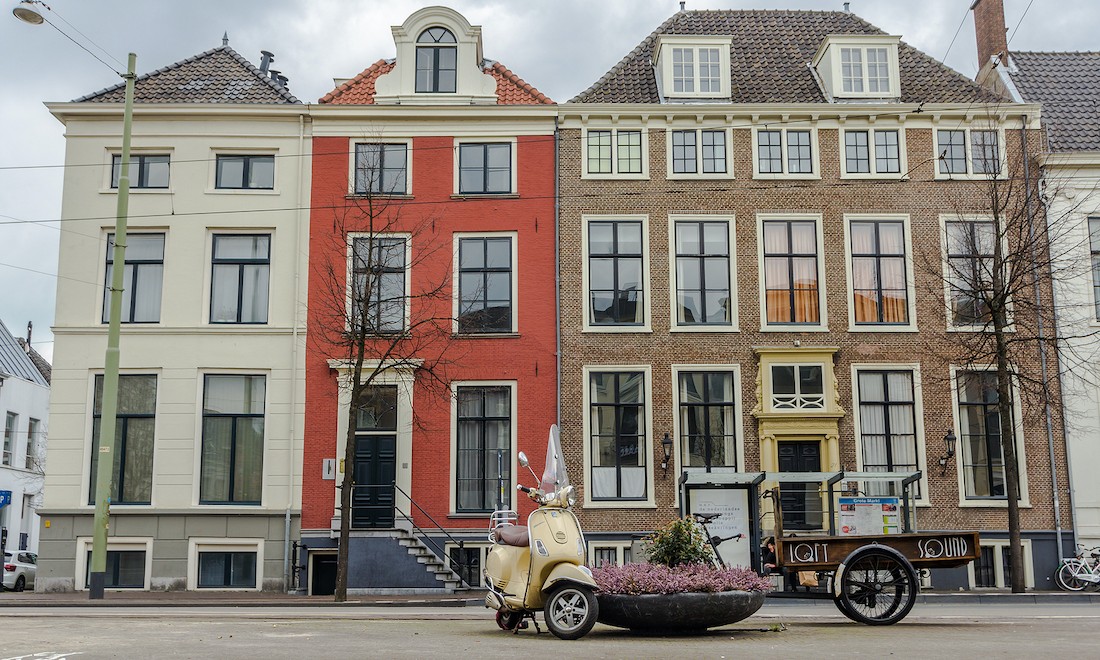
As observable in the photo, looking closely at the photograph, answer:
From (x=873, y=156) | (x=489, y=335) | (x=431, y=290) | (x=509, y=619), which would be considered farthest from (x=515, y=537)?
(x=873, y=156)

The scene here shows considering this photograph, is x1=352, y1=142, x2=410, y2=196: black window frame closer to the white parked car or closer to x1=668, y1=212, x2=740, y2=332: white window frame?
x1=668, y1=212, x2=740, y2=332: white window frame

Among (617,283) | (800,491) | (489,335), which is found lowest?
(800,491)

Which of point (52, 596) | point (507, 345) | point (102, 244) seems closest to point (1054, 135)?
point (507, 345)

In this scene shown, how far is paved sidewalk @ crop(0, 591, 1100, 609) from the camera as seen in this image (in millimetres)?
19766

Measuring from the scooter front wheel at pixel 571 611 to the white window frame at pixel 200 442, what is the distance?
14916 millimetres

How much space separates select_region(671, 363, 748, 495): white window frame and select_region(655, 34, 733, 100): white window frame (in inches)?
275

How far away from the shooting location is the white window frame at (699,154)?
26.9 m

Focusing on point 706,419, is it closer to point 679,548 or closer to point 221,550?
point 221,550

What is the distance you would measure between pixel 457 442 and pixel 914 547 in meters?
14.3

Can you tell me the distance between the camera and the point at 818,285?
26.6 m

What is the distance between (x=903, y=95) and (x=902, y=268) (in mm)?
4685

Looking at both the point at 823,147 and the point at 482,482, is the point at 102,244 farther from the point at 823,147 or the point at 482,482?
the point at 823,147

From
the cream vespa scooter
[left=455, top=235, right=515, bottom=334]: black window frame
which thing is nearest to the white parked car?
[left=455, top=235, right=515, bottom=334]: black window frame

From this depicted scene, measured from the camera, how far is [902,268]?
87.6ft
